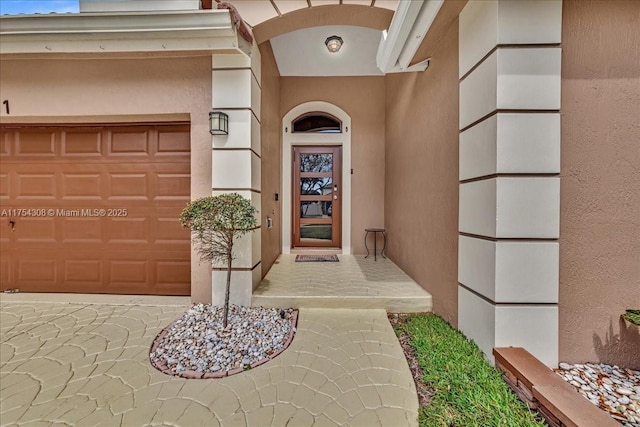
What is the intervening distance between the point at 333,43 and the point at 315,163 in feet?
6.36

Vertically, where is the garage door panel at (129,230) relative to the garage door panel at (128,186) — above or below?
below

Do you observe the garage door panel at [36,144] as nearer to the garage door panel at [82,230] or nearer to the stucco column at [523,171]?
the garage door panel at [82,230]

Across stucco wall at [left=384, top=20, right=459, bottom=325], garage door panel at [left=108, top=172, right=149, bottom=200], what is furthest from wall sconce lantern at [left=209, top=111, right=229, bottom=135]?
stucco wall at [left=384, top=20, right=459, bottom=325]

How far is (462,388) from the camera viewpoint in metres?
1.44

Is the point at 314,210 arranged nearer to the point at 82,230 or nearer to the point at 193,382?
the point at 82,230

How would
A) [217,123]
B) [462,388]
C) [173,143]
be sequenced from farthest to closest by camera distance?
[173,143], [217,123], [462,388]

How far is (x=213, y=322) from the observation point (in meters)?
2.26

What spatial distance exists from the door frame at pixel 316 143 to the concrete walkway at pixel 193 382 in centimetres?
241

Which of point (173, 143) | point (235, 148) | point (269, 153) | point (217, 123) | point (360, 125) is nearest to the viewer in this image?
point (217, 123)

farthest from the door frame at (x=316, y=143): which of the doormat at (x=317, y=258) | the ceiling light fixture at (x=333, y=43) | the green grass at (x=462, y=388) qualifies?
the green grass at (x=462, y=388)

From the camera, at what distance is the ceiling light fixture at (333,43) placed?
362 cm

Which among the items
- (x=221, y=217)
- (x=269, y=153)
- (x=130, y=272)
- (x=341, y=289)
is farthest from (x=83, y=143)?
(x=341, y=289)

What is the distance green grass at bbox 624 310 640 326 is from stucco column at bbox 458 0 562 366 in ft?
1.36

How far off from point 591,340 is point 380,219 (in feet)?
10.3
